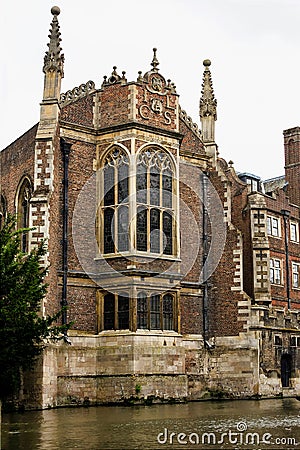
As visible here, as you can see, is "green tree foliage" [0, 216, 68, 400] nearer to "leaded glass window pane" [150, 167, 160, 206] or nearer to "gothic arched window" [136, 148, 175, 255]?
"gothic arched window" [136, 148, 175, 255]

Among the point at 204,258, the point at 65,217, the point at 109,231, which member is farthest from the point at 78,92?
the point at 204,258

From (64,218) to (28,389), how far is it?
7.26 meters

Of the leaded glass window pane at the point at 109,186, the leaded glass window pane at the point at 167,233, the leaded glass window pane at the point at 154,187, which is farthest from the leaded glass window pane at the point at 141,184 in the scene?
the leaded glass window pane at the point at 167,233

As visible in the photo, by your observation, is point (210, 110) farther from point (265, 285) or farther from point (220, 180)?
point (265, 285)

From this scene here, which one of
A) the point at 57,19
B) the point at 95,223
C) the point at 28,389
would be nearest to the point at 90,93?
the point at 57,19

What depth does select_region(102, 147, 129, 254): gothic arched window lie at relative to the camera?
2928 cm

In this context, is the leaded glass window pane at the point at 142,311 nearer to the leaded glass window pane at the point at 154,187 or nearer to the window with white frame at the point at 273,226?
Result: the leaded glass window pane at the point at 154,187

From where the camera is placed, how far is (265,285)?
3750 centimetres

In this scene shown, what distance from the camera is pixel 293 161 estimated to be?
49344 millimetres

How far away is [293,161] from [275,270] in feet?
30.8

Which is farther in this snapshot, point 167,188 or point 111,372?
point 167,188

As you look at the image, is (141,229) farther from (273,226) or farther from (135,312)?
(273,226)

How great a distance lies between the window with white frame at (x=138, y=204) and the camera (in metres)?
29.2

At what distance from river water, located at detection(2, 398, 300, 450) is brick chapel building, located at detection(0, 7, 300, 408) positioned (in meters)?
3.56
